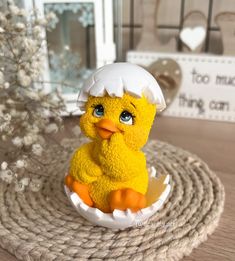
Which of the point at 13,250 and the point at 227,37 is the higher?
the point at 227,37

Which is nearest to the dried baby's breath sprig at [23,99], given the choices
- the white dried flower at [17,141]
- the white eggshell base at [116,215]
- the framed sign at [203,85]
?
the white dried flower at [17,141]

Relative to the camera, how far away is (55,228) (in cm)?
51

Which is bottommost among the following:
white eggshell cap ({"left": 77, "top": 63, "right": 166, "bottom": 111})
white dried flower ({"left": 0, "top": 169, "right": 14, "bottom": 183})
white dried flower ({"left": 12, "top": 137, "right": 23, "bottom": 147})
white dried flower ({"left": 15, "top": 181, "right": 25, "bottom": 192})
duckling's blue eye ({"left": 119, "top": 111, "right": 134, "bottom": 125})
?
white dried flower ({"left": 15, "top": 181, "right": 25, "bottom": 192})

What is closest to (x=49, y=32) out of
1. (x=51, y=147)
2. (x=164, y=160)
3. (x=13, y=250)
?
(x=51, y=147)

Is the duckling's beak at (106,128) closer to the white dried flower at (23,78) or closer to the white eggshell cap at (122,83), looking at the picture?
the white eggshell cap at (122,83)

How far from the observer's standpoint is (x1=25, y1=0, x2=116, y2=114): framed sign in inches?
30.7

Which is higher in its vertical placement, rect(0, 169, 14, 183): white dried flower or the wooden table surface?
rect(0, 169, 14, 183): white dried flower

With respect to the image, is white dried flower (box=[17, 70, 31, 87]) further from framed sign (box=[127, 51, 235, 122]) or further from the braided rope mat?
framed sign (box=[127, 51, 235, 122])

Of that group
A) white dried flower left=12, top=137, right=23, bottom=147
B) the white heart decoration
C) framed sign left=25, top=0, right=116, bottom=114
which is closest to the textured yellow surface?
white dried flower left=12, top=137, right=23, bottom=147

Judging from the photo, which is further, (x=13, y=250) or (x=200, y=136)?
(x=200, y=136)

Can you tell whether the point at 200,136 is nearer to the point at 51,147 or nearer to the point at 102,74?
the point at 51,147

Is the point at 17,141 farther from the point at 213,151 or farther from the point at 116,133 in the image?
the point at 213,151

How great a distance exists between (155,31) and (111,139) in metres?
0.49

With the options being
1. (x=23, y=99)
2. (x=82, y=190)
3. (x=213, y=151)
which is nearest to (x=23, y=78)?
(x=23, y=99)
